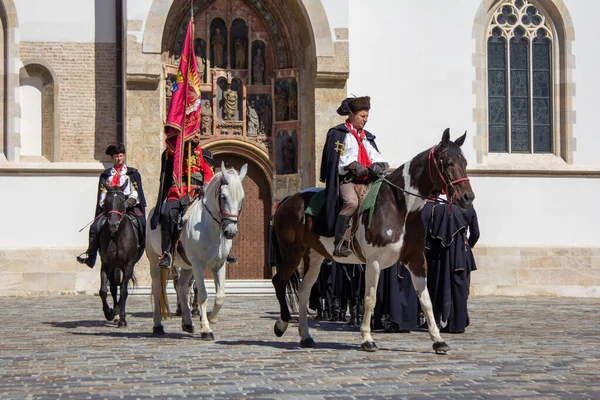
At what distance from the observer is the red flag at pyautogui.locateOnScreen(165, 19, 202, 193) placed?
12.5m

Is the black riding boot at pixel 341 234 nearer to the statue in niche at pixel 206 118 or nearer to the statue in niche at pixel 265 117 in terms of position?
the statue in niche at pixel 206 118

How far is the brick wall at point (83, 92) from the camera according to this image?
2191 centimetres

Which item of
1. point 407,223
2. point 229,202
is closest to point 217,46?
point 229,202

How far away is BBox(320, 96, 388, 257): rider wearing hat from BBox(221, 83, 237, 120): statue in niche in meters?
12.7

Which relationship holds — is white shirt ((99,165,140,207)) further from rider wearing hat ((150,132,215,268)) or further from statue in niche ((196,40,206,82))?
statue in niche ((196,40,206,82))

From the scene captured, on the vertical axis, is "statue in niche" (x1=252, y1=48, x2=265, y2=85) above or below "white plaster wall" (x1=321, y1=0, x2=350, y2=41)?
below

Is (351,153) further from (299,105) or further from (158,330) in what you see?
(299,105)

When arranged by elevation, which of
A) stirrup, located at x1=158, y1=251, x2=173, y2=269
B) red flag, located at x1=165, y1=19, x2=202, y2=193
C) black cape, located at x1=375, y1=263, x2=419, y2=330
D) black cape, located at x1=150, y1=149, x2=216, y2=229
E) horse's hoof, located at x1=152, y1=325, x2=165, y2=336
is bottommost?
horse's hoof, located at x1=152, y1=325, x2=165, y2=336

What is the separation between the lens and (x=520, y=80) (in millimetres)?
23547

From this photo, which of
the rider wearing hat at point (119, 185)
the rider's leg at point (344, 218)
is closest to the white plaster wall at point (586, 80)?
the rider wearing hat at point (119, 185)

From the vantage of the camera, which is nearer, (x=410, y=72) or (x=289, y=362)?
(x=289, y=362)

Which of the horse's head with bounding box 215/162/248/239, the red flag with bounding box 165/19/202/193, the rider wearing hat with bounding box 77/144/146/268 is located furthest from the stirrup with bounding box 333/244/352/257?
the rider wearing hat with bounding box 77/144/146/268

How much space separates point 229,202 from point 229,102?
1263cm

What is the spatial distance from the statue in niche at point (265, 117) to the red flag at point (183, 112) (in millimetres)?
9693
